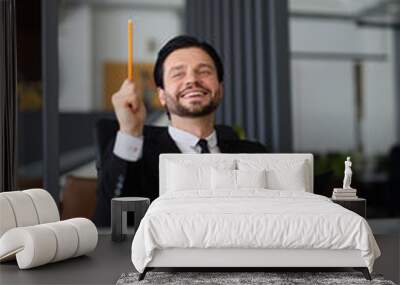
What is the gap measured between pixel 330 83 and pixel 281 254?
3.35 m

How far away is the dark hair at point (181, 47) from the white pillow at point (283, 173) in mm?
943

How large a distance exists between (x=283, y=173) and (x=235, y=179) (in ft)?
1.28

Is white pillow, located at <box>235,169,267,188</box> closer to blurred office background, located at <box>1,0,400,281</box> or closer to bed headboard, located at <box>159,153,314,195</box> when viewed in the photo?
bed headboard, located at <box>159,153,314,195</box>

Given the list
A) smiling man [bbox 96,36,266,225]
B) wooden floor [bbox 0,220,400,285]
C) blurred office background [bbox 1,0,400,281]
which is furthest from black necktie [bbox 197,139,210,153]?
wooden floor [bbox 0,220,400,285]

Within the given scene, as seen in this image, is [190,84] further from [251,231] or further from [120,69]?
[251,231]

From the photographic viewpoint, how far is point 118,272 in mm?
3680

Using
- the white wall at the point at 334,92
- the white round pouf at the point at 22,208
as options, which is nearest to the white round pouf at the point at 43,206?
the white round pouf at the point at 22,208

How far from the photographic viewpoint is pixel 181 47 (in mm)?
5344

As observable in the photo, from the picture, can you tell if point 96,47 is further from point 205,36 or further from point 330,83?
point 330,83

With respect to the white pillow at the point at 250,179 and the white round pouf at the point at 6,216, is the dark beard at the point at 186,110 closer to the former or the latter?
the white pillow at the point at 250,179

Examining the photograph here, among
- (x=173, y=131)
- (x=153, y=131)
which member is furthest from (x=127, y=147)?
(x=173, y=131)

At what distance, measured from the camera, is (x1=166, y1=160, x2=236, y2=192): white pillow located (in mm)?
4613

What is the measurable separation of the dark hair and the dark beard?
0.69 ft

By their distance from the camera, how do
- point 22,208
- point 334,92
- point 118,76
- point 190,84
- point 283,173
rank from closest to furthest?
point 22,208, point 283,173, point 190,84, point 118,76, point 334,92
